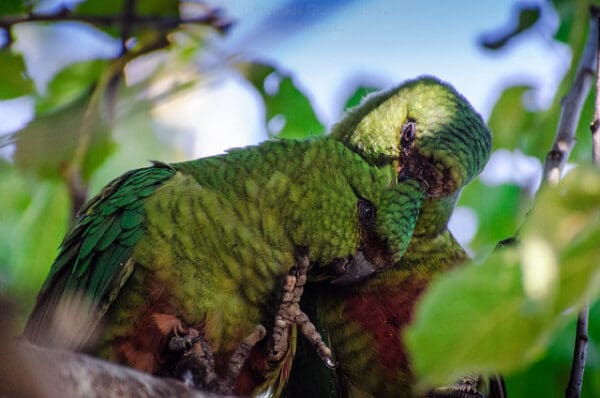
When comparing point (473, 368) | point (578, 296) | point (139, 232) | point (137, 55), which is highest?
point (578, 296)

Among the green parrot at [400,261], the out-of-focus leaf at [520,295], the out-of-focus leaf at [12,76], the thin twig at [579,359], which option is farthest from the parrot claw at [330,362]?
the out-of-focus leaf at [520,295]

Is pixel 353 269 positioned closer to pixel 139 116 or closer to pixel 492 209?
pixel 139 116

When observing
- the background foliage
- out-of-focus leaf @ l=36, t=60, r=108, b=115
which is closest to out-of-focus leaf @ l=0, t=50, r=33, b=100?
the background foliage

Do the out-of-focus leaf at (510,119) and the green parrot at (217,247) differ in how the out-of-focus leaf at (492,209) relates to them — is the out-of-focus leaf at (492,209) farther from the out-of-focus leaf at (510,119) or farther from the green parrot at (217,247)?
the green parrot at (217,247)

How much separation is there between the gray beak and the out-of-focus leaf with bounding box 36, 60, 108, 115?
1262 mm

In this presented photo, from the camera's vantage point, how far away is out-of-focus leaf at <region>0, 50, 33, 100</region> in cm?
272

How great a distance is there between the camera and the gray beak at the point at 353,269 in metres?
2.94

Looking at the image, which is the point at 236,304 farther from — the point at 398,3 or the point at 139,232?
the point at 398,3

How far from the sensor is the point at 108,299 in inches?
101

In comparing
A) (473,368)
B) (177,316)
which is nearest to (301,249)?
(177,316)

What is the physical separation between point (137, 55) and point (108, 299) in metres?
0.94

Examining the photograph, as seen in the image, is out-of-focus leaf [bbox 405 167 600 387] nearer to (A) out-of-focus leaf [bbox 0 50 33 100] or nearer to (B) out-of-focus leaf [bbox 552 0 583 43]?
(A) out-of-focus leaf [bbox 0 50 33 100]

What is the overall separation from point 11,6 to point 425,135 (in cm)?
182

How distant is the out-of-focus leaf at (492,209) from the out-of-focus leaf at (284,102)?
1129 millimetres
